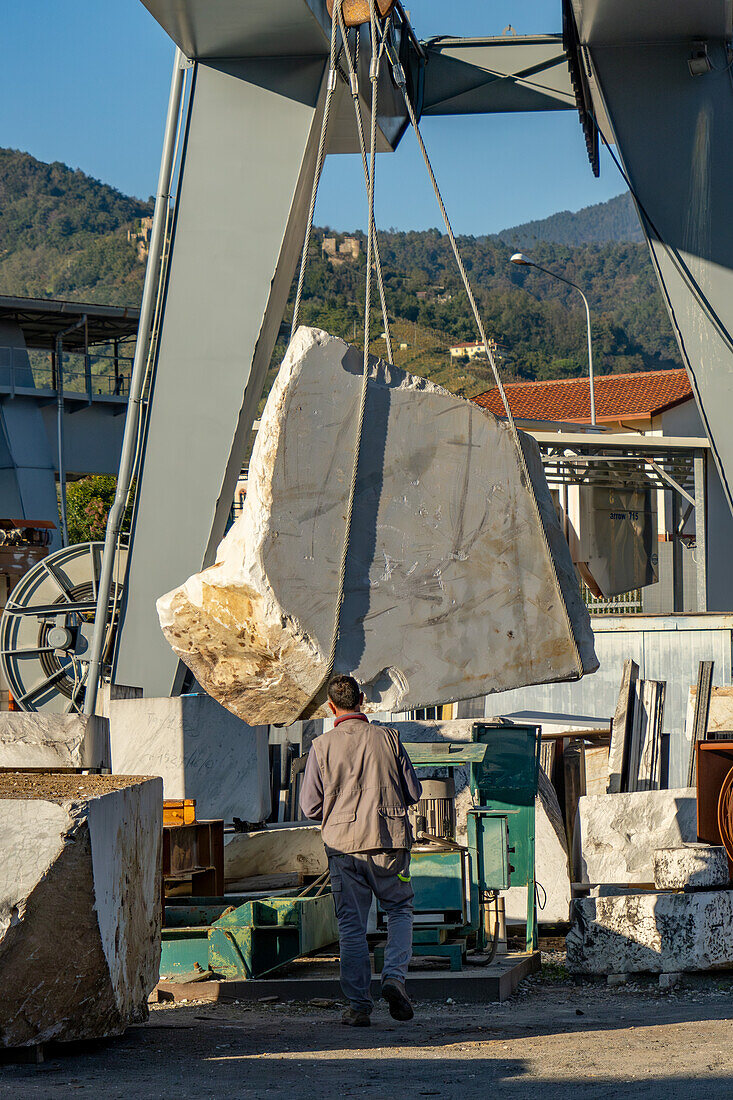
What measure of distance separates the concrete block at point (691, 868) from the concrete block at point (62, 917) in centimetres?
311

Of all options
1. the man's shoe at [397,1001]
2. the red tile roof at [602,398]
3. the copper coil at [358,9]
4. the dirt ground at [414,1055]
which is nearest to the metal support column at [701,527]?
the red tile roof at [602,398]

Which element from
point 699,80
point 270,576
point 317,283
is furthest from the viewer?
point 317,283

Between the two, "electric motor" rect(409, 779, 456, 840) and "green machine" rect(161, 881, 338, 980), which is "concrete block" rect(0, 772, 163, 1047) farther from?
"electric motor" rect(409, 779, 456, 840)

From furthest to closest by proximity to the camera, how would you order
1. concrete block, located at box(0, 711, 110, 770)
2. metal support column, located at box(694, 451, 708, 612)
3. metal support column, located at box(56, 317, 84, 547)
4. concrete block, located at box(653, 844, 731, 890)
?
metal support column, located at box(56, 317, 84, 547)
metal support column, located at box(694, 451, 708, 612)
concrete block, located at box(0, 711, 110, 770)
concrete block, located at box(653, 844, 731, 890)

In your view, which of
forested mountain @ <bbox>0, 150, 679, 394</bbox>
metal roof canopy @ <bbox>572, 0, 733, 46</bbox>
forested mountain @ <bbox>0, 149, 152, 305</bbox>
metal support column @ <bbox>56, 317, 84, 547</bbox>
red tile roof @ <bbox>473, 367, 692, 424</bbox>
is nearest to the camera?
metal roof canopy @ <bbox>572, 0, 733, 46</bbox>

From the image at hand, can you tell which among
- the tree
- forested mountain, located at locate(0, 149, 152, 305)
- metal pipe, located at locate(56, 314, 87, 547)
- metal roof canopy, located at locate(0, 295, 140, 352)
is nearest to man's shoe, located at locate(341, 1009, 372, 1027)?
metal pipe, located at locate(56, 314, 87, 547)

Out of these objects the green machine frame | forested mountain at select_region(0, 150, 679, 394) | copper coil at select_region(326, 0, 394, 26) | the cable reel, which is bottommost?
the green machine frame

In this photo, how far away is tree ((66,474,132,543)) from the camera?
3400 centimetres

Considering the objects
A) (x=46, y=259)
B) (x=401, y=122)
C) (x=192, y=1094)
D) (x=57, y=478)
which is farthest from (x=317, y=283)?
(x=192, y=1094)

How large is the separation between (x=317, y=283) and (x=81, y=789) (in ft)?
302

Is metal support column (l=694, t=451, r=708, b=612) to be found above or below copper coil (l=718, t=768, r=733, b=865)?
above

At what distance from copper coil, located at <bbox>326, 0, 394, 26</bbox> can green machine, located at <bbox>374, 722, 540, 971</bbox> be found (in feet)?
12.7

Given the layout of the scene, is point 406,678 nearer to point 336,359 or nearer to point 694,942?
point 336,359

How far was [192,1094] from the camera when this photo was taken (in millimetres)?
3473
